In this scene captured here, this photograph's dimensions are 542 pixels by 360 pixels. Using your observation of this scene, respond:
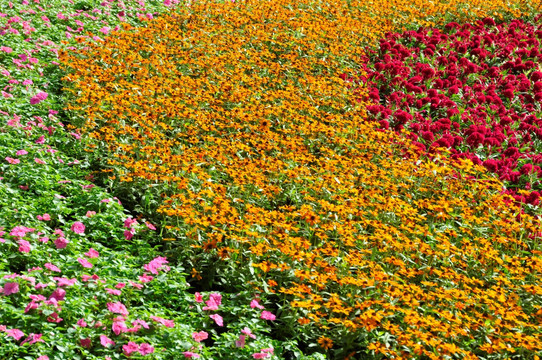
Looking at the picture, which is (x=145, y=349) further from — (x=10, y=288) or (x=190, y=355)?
(x=10, y=288)

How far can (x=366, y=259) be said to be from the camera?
14.7 ft

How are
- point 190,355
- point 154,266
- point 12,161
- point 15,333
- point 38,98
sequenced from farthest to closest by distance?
point 38,98
point 12,161
point 154,266
point 190,355
point 15,333

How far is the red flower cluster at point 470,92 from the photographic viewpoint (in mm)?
6641

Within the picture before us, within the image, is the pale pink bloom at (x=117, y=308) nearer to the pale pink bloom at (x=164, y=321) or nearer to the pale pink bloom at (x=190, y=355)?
the pale pink bloom at (x=164, y=321)

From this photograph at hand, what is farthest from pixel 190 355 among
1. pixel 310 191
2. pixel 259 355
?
pixel 310 191

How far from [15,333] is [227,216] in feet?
6.07

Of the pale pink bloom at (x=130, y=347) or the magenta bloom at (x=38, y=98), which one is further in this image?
the magenta bloom at (x=38, y=98)

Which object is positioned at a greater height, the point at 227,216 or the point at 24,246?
the point at 227,216

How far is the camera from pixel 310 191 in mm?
5297

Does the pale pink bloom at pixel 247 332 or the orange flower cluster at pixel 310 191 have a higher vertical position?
the orange flower cluster at pixel 310 191

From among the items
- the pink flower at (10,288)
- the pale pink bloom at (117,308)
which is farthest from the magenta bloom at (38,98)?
the pale pink bloom at (117,308)

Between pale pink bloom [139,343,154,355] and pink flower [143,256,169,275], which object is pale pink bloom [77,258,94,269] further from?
pale pink bloom [139,343,154,355]

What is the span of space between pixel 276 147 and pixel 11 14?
12.7 feet

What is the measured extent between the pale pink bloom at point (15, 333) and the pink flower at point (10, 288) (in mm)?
288
